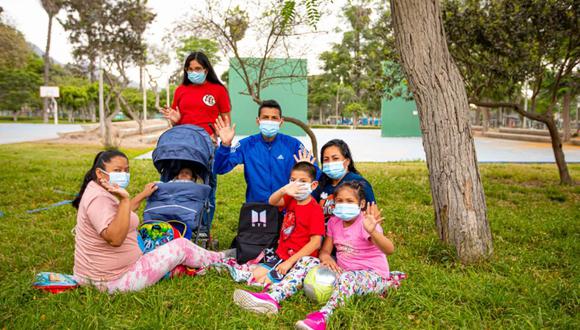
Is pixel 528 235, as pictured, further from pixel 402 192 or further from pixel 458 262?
pixel 402 192

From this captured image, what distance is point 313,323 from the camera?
2.52 meters

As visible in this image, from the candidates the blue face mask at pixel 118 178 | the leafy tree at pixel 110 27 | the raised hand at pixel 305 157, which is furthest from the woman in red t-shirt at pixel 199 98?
the leafy tree at pixel 110 27

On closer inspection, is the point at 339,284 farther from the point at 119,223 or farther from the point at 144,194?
the point at 144,194

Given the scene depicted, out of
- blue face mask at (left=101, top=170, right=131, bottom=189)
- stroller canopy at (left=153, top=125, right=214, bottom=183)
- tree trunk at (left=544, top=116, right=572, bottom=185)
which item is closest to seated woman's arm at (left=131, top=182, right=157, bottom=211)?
stroller canopy at (left=153, top=125, right=214, bottom=183)

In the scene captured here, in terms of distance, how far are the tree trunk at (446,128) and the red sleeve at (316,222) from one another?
1.22 m

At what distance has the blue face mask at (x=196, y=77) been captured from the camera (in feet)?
14.1

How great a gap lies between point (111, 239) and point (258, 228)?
126 centimetres

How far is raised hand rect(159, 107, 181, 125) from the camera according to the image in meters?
4.28

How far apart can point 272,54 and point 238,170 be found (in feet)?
8.54

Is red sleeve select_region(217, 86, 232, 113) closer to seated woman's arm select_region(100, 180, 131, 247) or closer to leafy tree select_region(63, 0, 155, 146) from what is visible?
seated woman's arm select_region(100, 180, 131, 247)

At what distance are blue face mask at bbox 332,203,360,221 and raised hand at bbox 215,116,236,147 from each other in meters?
1.28

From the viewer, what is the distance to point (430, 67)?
12.6 feet

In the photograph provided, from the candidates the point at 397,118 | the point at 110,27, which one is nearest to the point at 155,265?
the point at 110,27

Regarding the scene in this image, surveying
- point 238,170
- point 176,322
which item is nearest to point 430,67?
point 176,322
